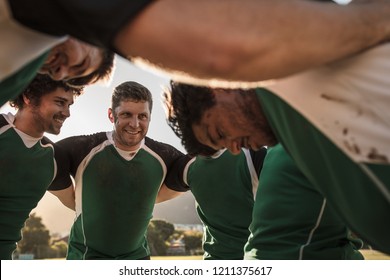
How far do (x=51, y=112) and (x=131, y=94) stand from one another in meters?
0.40

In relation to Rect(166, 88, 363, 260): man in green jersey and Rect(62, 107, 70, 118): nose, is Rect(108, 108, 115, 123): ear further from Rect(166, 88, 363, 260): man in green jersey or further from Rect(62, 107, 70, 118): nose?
Rect(166, 88, 363, 260): man in green jersey

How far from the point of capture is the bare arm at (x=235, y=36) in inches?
18.6

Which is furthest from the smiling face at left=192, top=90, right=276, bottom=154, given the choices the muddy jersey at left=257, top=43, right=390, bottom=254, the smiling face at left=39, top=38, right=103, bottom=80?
the smiling face at left=39, top=38, right=103, bottom=80

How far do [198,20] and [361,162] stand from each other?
33cm

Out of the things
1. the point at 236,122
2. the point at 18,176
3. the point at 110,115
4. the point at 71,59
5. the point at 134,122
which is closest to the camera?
the point at 71,59

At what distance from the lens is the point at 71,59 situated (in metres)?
0.80

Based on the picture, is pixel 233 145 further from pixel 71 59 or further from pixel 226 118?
pixel 71 59

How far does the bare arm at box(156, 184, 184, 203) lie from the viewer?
9.51 feet

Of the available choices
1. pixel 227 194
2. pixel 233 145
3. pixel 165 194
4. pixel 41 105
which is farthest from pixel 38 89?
pixel 233 145

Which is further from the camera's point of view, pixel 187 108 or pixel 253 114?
pixel 187 108

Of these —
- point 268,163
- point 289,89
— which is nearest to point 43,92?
point 268,163

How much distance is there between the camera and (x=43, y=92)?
264 centimetres

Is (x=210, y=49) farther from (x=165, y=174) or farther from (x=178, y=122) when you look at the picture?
(x=165, y=174)
